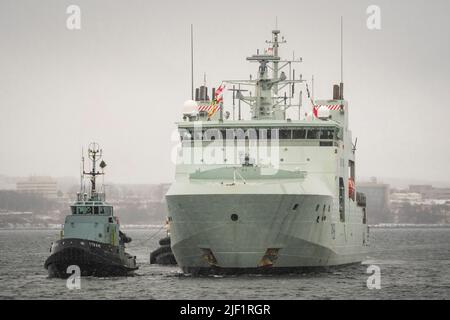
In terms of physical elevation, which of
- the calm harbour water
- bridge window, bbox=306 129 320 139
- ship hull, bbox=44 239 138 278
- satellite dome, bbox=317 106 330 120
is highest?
satellite dome, bbox=317 106 330 120

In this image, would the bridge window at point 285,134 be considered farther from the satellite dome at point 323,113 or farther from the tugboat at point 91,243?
the tugboat at point 91,243

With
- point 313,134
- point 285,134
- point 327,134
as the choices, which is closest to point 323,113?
point 327,134

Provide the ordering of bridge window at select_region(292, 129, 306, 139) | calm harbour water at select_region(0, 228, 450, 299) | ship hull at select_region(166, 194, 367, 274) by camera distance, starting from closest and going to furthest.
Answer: calm harbour water at select_region(0, 228, 450, 299), ship hull at select_region(166, 194, 367, 274), bridge window at select_region(292, 129, 306, 139)

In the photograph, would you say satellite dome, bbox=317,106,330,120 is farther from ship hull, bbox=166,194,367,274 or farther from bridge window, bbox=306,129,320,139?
ship hull, bbox=166,194,367,274

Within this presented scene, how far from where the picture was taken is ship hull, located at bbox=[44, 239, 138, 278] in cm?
5981

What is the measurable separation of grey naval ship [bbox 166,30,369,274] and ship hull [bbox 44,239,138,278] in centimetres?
362

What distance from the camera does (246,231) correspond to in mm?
55719

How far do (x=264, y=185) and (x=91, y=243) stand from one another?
9514mm

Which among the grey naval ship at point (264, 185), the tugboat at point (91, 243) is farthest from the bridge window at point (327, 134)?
the tugboat at point (91, 243)

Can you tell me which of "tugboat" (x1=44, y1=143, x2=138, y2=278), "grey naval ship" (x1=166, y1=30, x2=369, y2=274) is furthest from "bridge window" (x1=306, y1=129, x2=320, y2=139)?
"tugboat" (x1=44, y1=143, x2=138, y2=278)

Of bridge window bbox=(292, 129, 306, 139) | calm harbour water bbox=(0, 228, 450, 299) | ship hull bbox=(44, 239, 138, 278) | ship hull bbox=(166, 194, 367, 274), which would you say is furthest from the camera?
bridge window bbox=(292, 129, 306, 139)

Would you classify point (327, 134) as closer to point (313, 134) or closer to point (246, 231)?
point (313, 134)
